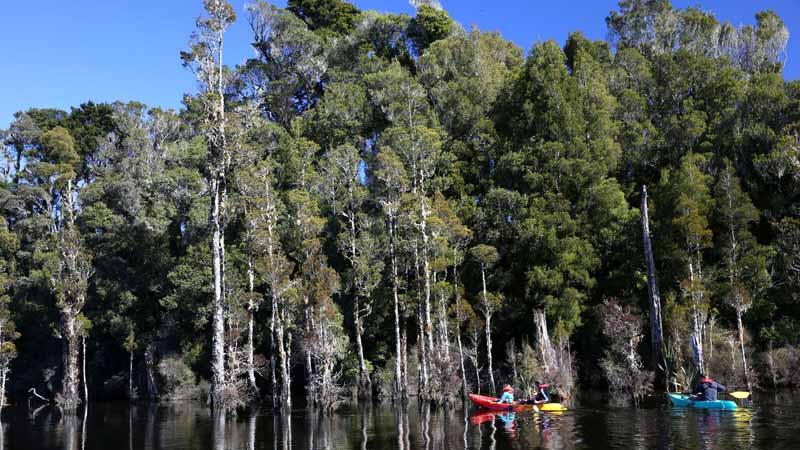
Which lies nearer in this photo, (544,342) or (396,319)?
(544,342)

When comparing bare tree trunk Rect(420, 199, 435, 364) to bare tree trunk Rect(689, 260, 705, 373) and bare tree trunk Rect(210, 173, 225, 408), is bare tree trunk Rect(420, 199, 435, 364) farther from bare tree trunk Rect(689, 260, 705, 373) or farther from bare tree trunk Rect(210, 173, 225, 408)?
bare tree trunk Rect(689, 260, 705, 373)

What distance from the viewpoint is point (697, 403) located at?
30.3 metres

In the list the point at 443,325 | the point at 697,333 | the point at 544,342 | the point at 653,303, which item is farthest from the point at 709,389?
the point at 443,325

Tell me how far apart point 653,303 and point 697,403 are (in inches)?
485

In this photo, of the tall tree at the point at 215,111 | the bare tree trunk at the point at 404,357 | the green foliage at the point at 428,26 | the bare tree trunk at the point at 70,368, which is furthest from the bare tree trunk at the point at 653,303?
the bare tree trunk at the point at 70,368

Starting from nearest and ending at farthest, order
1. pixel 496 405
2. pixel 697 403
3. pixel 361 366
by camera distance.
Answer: pixel 697 403 < pixel 496 405 < pixel 361 366

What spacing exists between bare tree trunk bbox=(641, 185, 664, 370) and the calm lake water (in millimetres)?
6792

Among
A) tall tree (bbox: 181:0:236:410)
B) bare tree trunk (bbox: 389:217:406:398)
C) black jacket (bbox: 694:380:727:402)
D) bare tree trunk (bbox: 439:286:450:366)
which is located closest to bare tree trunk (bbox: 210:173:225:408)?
tall tree (bbox: 181:0:236:410)

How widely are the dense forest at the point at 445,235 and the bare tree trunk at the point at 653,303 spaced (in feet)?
0.65

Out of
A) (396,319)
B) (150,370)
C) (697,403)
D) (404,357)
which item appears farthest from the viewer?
(150,370)

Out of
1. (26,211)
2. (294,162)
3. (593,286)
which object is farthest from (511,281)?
(26,211)

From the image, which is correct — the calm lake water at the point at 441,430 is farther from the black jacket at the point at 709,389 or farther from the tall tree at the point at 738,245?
the tall tree at the point at 738,245

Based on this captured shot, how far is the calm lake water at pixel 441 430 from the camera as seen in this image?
71.7 ft

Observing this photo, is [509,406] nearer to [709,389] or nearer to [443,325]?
[709,389]
